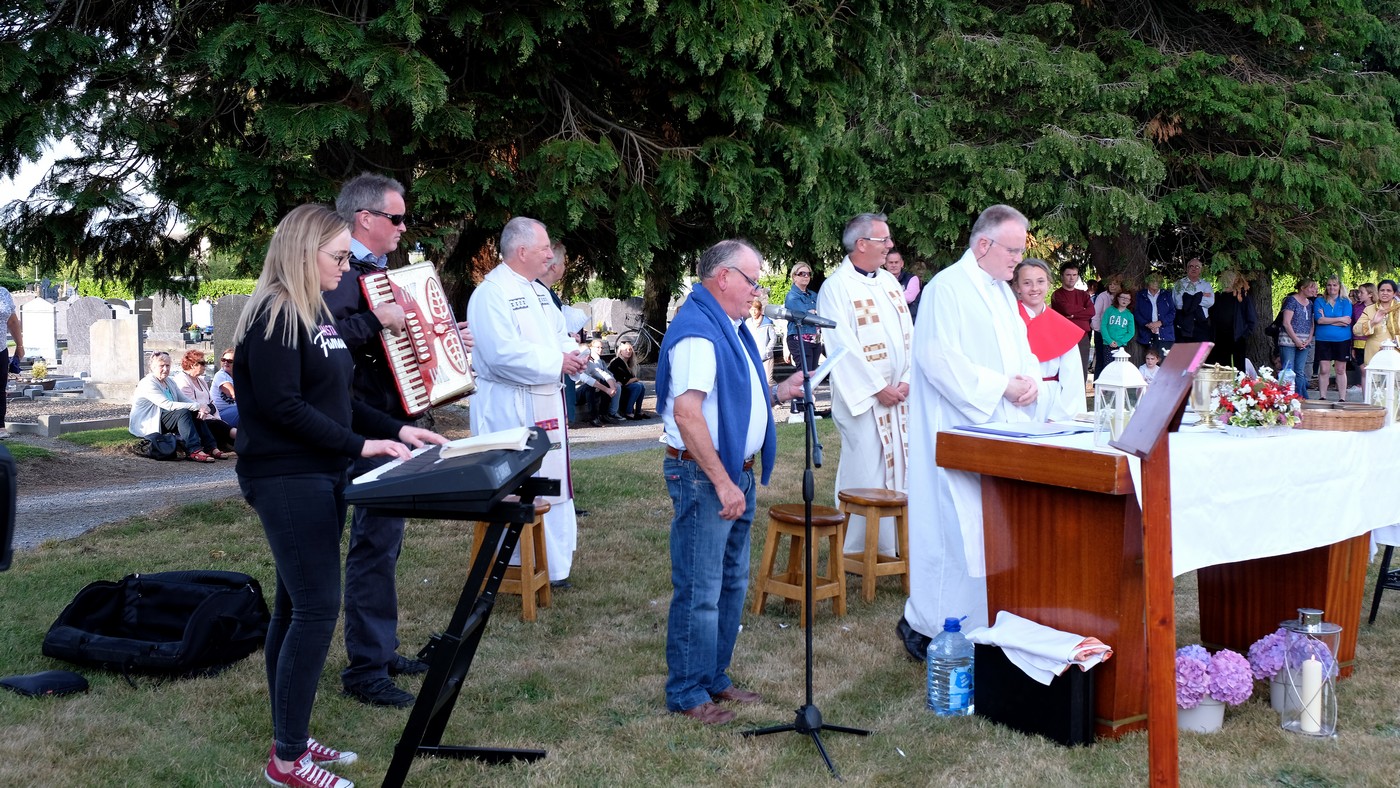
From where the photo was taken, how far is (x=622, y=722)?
4.73 m

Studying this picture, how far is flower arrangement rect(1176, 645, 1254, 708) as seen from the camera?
14.8 feet

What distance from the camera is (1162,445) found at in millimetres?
3396

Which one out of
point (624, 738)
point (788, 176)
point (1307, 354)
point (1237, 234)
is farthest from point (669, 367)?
point (1307, 354)

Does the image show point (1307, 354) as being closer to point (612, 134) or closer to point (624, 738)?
point (612, 134)

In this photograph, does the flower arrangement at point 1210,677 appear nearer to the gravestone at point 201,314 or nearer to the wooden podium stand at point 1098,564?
the wooden podium stand at point 1098,564

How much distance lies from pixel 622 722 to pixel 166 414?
9.54 metres

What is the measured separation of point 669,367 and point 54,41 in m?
5.33

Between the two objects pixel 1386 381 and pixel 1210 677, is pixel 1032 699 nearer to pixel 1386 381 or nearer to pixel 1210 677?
pixel 1210 677

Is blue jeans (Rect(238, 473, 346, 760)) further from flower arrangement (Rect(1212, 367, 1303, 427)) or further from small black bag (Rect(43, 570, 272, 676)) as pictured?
flower arrangement (Rect(1212, 367, 1303, 427))

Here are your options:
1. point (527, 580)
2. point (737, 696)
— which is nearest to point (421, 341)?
point (527, 580)

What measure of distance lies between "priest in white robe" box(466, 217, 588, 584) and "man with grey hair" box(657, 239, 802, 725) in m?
1.81

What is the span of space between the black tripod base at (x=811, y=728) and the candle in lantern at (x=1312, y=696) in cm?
167

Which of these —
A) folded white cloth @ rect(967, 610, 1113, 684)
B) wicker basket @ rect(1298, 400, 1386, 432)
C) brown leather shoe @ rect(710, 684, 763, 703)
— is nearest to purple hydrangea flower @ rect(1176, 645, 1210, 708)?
folded white cloth @ rect(967, 610, 1113, 684)

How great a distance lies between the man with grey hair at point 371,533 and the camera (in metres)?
4.85
